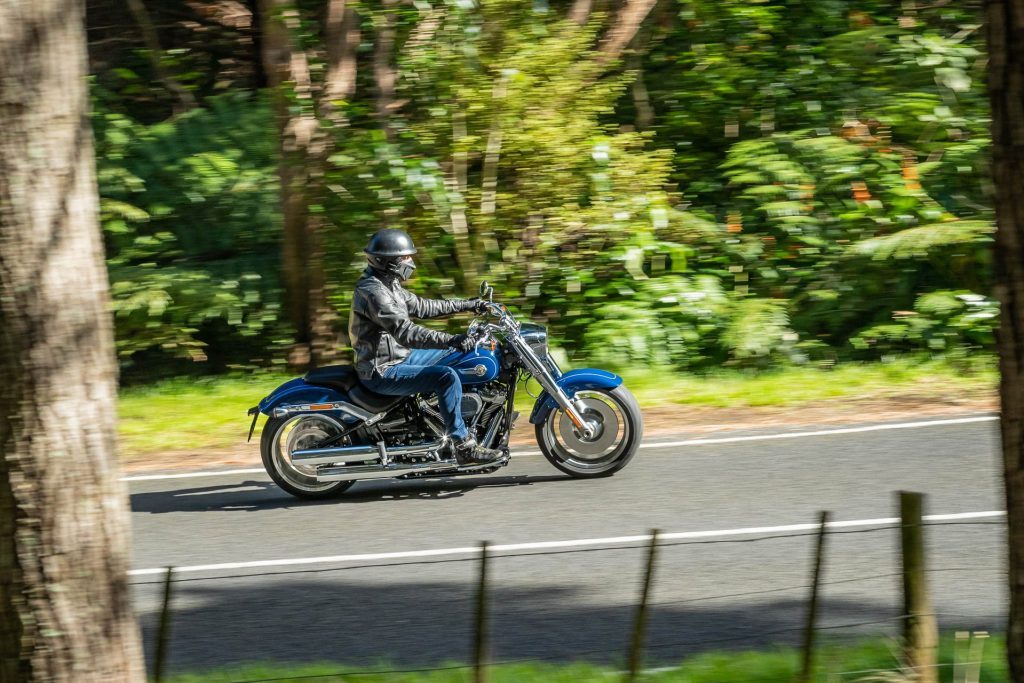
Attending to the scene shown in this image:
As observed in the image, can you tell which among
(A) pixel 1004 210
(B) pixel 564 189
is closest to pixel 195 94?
(B) pixel 564 189

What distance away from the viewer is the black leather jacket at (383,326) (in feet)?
30.9

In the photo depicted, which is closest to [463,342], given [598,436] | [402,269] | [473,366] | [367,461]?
[473,366]

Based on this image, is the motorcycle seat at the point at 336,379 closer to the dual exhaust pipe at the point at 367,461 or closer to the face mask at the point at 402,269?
the dual exhaust pipe at the point at 367,461

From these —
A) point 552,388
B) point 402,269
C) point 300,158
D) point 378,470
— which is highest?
point 300,158

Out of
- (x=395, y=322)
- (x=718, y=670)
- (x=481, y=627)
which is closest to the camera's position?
(x=481, y=627)

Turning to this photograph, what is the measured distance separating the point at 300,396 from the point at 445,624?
3205 mm

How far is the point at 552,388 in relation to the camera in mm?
9664

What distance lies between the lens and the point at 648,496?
927 cm

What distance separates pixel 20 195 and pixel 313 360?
10986mm

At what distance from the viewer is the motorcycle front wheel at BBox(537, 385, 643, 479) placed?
9.73 m

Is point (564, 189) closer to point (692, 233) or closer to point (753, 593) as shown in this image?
point (692, 233)

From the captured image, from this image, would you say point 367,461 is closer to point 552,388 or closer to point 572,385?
point 552,388

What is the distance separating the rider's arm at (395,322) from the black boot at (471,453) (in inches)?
29.9

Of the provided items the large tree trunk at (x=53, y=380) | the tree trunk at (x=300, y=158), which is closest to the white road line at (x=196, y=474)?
the tree trunk at (x=300, y=158)
